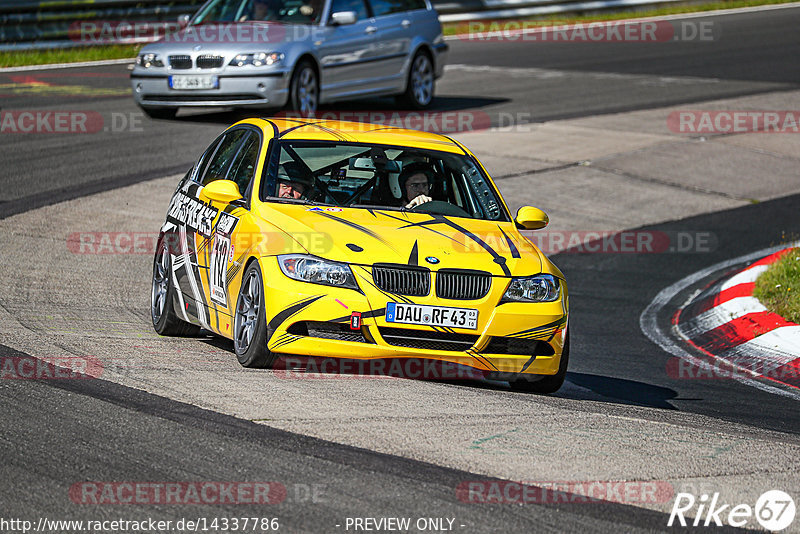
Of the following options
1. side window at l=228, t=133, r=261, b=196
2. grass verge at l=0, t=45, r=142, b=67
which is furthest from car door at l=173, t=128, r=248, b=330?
grass verge at l=0, t=45, r=142, b=67

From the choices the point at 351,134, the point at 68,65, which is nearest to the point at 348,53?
the point at 68,65

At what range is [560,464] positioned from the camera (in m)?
5.61

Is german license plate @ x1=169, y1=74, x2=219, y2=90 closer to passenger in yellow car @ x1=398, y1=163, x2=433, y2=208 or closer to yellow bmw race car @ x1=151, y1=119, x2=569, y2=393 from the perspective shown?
yellow bmw race car @ x1=151, y1=119, x2=569, y2=393

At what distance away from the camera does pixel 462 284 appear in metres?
7.37

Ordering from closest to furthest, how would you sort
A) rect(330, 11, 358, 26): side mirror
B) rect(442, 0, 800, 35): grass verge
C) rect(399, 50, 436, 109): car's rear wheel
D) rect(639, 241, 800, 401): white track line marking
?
rect(639, 241, 800, 401): white track line marking, rect(330, 11, 358, 26): side mirror, rect(399, 50, 436, 109): car's rear wheel, rect(442, 0, 800, 35): grass verge

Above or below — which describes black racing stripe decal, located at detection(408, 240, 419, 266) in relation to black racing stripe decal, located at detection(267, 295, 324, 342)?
above

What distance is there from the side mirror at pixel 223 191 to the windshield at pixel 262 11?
9732mm

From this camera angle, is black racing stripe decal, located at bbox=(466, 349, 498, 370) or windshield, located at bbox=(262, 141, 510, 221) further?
windshield, located at bbox=(262, 141, 510, 221)

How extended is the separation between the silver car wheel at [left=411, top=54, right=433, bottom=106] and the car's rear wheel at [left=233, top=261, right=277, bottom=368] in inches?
486

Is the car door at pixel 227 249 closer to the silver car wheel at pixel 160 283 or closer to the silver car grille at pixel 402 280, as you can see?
the silver car wheel at pixel 160 283

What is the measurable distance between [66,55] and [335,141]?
15.7 m

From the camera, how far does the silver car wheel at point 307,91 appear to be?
55.6ft

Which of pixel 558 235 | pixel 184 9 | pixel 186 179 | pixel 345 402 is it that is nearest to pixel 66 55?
pixel 184 9

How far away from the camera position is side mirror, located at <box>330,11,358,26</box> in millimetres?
17375
